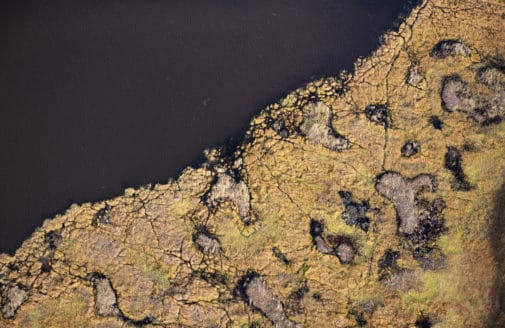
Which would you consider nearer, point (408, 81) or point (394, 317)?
point (394, 317)

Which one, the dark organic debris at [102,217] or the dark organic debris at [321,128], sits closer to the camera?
the dark organic debris at [102,217]

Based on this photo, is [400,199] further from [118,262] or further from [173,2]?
[173,2]

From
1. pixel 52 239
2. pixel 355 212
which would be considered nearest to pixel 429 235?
pixel 355 212

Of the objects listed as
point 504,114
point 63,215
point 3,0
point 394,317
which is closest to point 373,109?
point 504,114

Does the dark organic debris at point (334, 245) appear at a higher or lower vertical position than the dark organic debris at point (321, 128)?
lower

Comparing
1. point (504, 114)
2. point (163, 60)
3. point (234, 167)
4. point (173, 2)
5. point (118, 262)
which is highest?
point (173, 2)

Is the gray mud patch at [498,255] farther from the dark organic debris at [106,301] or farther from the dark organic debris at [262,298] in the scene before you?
the dark organic debris at [106,301]

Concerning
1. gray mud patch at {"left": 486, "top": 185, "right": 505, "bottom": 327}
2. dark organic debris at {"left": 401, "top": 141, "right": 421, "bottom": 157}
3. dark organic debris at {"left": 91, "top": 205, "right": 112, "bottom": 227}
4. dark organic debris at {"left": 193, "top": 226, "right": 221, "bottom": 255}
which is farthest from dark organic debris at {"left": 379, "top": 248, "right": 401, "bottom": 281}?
dark organic debris at {"left": 91, "top": 205, "right": 112, "bottom": 227}

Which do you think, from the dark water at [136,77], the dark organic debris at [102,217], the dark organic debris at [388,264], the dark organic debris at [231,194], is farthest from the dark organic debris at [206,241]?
the dark organic debris at [388,264]
